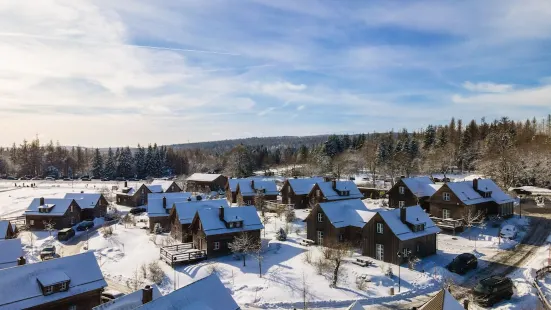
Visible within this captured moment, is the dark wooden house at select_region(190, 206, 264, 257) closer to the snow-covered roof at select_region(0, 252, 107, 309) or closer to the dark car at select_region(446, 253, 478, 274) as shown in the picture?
the snow-covered roof at select_region(0, 252, 107, 309)

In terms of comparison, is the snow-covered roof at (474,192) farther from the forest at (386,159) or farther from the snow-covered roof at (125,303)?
the snow-covered roof at (125,303)

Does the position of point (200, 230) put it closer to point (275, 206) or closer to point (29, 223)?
point (275, 206)

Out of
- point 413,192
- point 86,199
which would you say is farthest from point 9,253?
point 413,192

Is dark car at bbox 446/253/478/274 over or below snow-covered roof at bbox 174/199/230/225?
below

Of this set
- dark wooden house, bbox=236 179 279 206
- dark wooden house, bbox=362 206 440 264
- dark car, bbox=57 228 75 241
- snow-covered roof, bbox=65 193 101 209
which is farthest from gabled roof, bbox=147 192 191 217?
dark wooden house, bbox=362 206 440 264

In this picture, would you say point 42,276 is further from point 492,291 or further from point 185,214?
point 492,291

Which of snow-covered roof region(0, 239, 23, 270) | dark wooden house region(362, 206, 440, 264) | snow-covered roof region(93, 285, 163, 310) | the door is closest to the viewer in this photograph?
snow-covered roof region(93, 285, 163, 310)

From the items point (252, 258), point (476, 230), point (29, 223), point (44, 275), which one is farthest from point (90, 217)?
point (476, 230)
